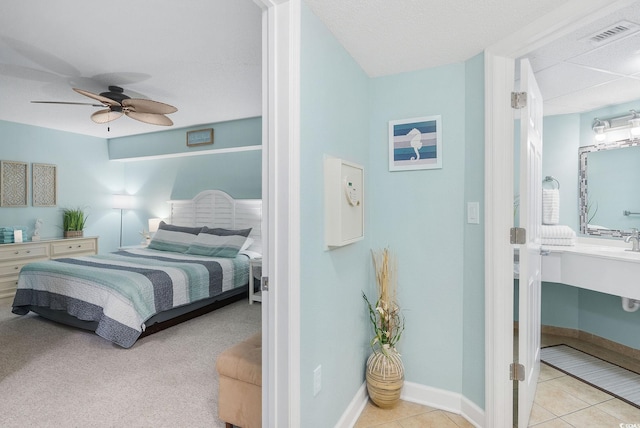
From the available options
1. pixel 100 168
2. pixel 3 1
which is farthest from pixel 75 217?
pixel 3 1

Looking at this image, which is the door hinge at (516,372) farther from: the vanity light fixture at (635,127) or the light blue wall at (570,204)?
the vanity light fixture at (635,127)

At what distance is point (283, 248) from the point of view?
143 cm

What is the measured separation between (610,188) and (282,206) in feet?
9.72

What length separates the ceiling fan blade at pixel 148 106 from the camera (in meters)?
3.01

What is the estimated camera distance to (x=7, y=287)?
176 inches

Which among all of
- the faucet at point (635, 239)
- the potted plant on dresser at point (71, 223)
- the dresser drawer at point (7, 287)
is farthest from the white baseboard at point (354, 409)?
the potted plant on dresser at point (71, 223)

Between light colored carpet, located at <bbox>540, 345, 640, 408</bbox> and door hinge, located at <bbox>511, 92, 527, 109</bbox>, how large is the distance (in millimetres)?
2022

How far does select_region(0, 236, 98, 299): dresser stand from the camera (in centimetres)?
445

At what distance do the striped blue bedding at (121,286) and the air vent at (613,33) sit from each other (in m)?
3.74

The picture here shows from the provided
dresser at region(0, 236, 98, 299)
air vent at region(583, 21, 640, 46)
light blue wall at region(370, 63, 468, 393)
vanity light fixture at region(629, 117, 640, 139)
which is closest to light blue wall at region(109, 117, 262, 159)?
dresser at region(0, 236, 98, 299)

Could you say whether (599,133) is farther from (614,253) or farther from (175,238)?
(175,238)

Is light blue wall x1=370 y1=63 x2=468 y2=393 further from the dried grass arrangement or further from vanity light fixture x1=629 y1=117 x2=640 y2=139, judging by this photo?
vanity light fixture x1=629 y1=117 x2=640 y2=139

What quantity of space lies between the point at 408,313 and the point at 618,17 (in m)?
1.93

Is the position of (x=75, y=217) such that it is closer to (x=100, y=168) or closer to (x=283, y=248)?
(x=100, y=168)
